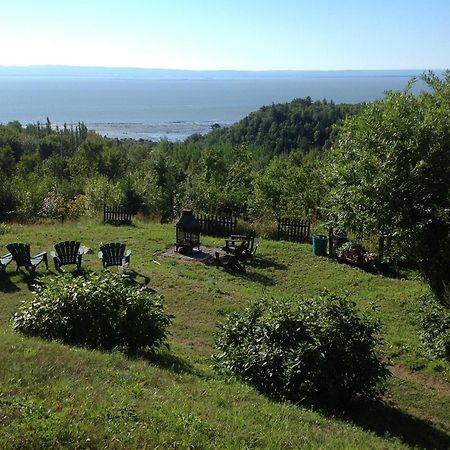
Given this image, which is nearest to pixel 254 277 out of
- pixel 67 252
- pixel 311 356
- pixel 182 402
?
pixel 67 252

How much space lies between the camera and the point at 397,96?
29.5 feet

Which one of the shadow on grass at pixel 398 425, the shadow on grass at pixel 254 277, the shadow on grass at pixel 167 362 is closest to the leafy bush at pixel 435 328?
the shadow on grass at pixel 398 425

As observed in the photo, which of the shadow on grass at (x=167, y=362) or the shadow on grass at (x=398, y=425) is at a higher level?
the shadow on grass at (x=167, y=362)

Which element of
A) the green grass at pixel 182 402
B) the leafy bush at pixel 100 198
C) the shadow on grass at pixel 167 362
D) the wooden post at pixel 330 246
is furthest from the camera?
the leafy bush at pixel 100 198

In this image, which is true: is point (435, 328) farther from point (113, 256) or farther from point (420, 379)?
point (113, 256)

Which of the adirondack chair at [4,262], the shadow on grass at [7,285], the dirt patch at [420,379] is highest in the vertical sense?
the adirondack chair at [4,262]

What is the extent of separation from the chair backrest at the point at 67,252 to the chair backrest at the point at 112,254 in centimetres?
74

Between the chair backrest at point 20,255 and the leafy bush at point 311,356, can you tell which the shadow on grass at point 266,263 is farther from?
the leafy bush at point 311,356

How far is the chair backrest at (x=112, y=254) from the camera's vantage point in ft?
44.2

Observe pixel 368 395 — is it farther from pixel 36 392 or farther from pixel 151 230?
pixel 151 230

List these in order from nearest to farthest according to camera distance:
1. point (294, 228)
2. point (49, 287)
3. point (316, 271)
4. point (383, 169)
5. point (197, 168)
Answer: point (49, 287) → point (383, 169) → point (316, 271) → point (294, 228) → point (197, 168)

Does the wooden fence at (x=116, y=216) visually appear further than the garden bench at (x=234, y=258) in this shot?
Yes

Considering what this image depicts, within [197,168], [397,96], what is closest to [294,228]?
[397,96]

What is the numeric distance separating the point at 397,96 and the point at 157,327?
19.9ft
